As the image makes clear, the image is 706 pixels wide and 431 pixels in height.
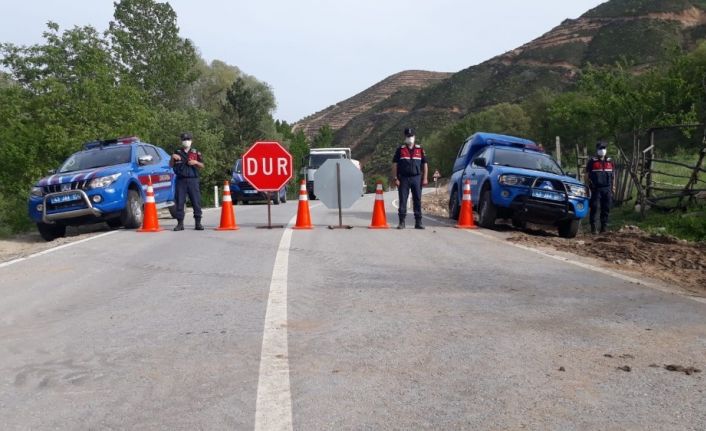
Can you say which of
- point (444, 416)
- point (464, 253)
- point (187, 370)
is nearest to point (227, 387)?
point (187, 370)

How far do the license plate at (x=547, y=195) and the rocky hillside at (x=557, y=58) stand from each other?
2637 inches

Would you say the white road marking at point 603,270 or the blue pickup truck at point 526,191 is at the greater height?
the blue pickup truck at point 526,191

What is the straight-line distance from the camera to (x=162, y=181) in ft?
53.6

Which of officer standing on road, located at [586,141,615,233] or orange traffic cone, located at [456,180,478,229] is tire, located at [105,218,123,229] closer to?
orange traffic cone, located at [456,180,478,229]

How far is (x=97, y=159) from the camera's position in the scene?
15133mm

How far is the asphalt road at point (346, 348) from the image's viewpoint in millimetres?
3512

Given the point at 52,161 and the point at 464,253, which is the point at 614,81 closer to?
the point at 464,253

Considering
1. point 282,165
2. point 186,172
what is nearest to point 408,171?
point 282,165

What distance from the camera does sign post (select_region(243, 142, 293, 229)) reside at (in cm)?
1398

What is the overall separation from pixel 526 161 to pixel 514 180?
1573 millimetres

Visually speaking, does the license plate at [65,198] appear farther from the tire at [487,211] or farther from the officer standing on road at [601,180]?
the officer standing on road at [601,180]

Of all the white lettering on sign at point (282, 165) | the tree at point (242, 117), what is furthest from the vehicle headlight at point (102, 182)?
the tree at point (242, 117)

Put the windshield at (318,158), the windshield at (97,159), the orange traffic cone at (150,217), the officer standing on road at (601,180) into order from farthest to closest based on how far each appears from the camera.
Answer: the windshield at (318,158) < the windshield at (97,159) < the officer standing on road at (601,180) < the orange traffic cone at (150,217)

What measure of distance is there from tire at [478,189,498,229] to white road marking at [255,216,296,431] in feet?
25.7
